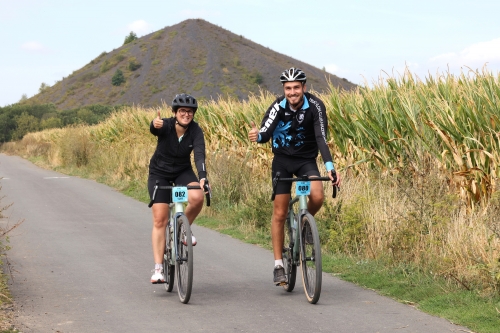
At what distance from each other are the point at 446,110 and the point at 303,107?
3976 mm

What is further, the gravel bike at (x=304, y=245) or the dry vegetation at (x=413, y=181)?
the dry vegetation at (x=413, y=181)

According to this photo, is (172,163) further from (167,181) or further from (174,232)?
(174,232)

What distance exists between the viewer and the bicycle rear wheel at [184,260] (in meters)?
7.80

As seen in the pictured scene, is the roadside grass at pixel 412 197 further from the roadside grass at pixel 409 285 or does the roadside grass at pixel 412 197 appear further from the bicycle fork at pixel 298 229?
the bicycle fork at pixel 298 229

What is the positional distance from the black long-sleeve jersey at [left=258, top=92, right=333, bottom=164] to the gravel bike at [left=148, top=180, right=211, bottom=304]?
2.93 feet

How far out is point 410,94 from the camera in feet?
41.7

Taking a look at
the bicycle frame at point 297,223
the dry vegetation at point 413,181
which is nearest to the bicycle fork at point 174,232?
the bicycle frame at point 297,223

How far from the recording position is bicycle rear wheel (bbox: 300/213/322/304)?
25.0 ft

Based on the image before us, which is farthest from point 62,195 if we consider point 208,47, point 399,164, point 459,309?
point 208,47

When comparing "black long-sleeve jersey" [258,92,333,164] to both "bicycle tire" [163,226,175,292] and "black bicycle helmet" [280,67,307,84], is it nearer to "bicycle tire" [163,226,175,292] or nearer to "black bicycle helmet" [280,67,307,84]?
"black bicycle helmet" [280,67,307,84]

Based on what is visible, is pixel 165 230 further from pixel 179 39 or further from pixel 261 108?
pixel 179 39

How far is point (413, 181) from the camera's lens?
11.1 meters

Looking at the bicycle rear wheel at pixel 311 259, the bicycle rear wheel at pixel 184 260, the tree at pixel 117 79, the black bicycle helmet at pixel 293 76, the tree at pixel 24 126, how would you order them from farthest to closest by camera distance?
the tree at pixel 117 79 < the tree at pixel 24 126 < the black bicycle helmet at pixel 293 76 < the bicycle rear wheel at pixel 184 260 < the bicycle rear wheel at pixel 311 259

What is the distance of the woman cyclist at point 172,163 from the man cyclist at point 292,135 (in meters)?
0.69
